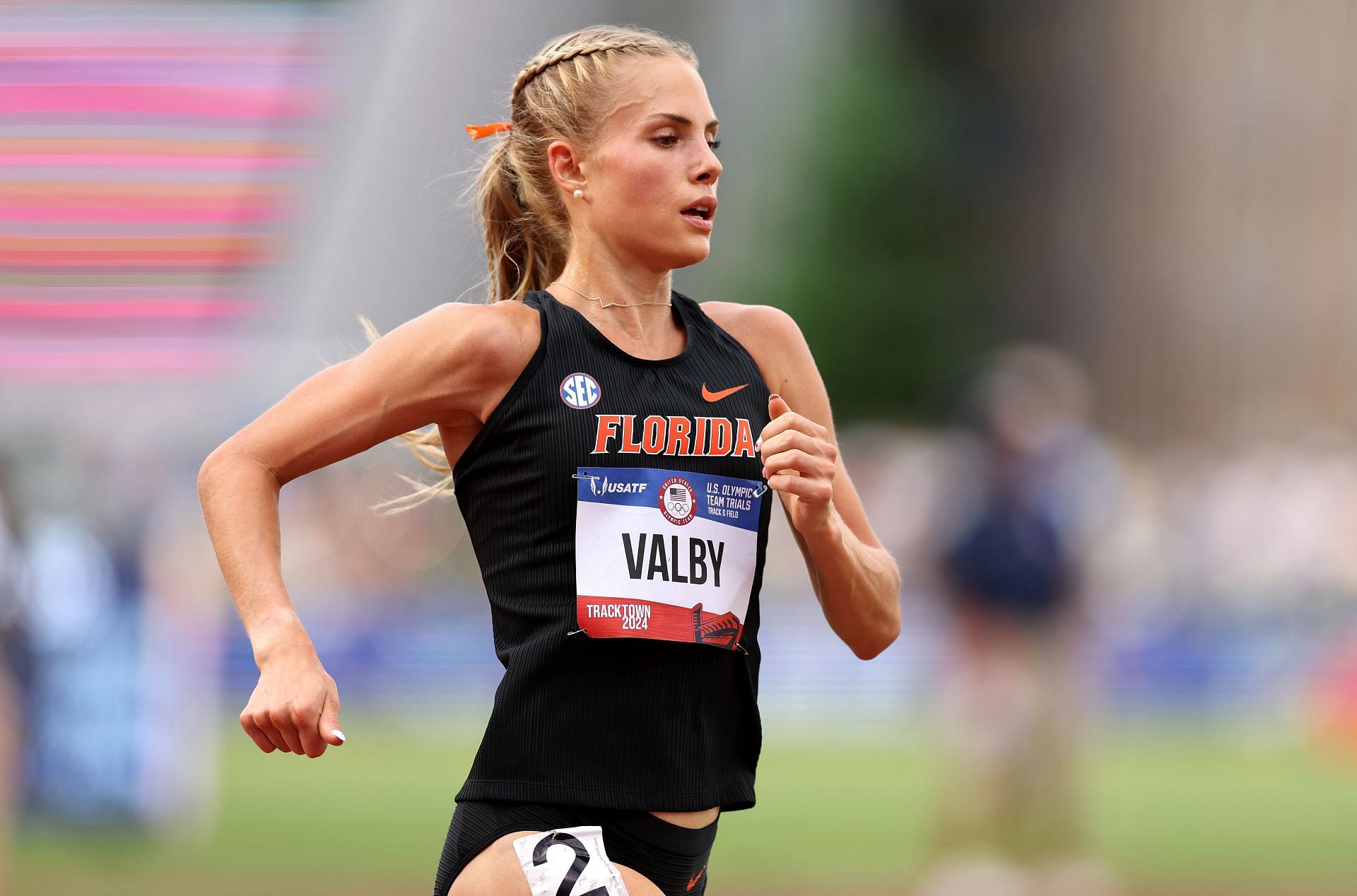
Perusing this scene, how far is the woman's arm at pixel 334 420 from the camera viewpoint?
291 centimetres

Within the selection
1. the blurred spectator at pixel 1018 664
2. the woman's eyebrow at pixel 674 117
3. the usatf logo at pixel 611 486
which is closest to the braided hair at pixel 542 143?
the woman's eyebrow at pixel 674 117

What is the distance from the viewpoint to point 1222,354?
45.3 metres

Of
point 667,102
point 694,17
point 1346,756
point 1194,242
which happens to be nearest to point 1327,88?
point 1194,242

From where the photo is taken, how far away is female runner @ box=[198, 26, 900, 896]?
2943mm

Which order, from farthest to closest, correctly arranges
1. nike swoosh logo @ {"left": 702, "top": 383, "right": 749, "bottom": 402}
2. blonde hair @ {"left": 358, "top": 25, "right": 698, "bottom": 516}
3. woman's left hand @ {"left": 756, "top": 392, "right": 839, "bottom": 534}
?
1. blonde hair @ {"left": 358, "top": 25, "right": 698, "bottom": 516}
2. nike swoosh logo @ {"left": 702, "top": 383, "right": 749, "bottom": 402}
3. woman's left hand @ {"left": 756, "top": 392, "right": 839, "bottom": 534}

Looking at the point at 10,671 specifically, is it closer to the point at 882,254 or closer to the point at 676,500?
the point at 676,500

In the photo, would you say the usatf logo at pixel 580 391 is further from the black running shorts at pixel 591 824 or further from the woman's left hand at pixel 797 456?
the black running shorts at pixel 591 824

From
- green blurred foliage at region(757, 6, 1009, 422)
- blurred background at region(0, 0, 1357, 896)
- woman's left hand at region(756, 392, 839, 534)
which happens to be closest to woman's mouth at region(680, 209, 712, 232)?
woman's left hand at region(756, 392, 839, 534)

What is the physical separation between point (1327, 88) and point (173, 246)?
4260 cm

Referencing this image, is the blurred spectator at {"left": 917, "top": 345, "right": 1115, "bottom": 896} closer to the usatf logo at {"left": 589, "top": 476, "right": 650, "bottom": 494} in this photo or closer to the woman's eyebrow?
the woman's eyebrow

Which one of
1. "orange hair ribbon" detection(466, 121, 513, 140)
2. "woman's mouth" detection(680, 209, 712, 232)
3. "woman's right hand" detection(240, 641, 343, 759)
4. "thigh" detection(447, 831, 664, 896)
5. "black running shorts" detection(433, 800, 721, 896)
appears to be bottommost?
"thigh" detection(447, 831, 664, 896)

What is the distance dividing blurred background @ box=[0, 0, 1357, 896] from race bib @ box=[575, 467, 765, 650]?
0.78 m

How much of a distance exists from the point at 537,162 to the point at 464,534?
19714 mm

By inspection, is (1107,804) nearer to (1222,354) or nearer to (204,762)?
(204,762)
